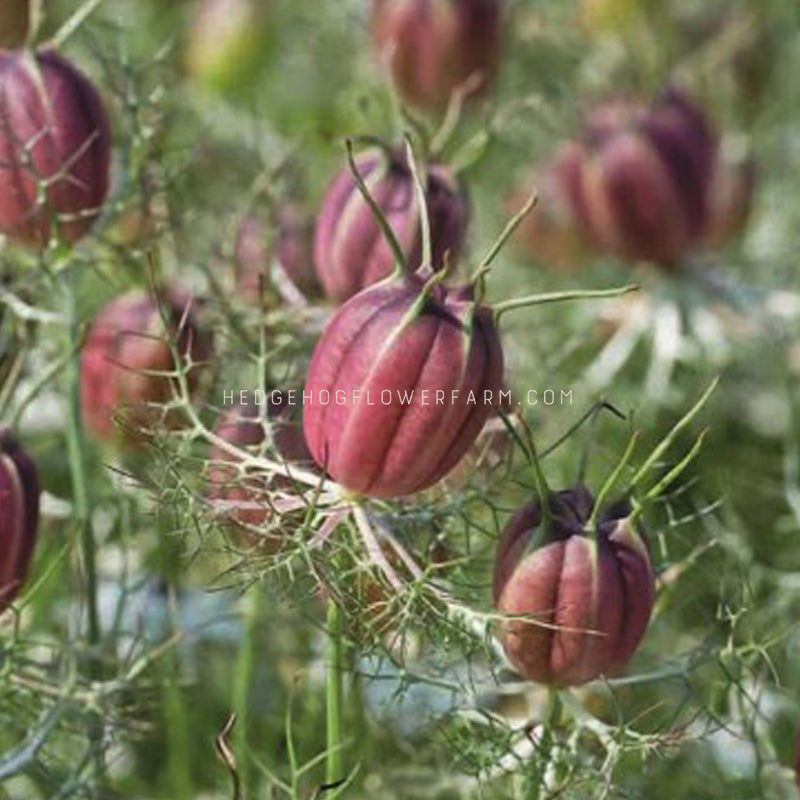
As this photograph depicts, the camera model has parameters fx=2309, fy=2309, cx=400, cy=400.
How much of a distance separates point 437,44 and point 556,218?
0.32 m

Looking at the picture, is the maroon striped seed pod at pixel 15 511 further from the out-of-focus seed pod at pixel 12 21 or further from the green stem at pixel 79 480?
the out-of-focus seed pod at pixel 12 21

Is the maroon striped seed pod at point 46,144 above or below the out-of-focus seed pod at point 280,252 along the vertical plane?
above

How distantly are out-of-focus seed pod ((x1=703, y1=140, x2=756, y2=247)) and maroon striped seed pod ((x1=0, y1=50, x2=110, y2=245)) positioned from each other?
3.08 feet

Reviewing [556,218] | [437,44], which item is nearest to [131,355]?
[437,44]

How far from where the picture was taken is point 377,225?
113cm

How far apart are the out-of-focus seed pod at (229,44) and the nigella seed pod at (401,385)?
1348 mm

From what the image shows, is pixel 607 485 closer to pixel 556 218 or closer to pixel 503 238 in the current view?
pixel 503 238

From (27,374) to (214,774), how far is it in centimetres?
26

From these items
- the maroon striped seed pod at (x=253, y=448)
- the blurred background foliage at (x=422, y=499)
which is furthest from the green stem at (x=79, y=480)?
the maroon striped seed pod at (x=253, y=448)

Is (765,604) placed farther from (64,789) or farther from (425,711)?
(64,789)

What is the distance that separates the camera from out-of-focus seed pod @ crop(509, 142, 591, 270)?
6.21 ft

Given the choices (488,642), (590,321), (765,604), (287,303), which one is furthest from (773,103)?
(488,642)

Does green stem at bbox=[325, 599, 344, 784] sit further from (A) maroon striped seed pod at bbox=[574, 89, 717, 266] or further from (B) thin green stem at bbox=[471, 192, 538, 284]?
(A) maroon striped seed pod at bbox=[574, 89, 717, 266]

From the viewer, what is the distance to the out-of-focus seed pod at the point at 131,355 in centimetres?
121
